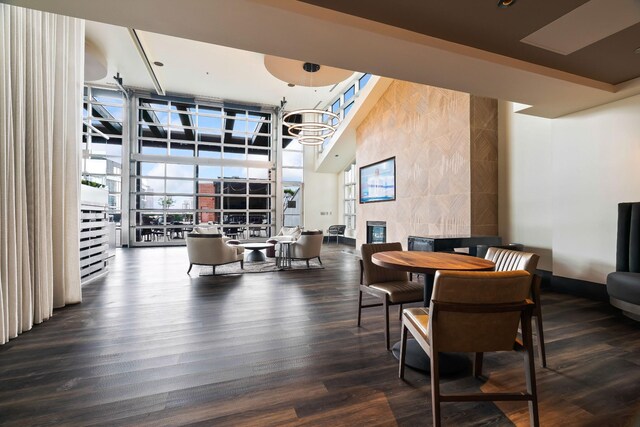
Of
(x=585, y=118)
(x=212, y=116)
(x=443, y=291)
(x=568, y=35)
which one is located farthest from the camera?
(x=212, y=116)

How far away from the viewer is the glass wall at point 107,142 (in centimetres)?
1011

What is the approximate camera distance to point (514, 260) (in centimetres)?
241

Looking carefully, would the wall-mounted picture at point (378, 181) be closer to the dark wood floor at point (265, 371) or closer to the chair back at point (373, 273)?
the dark wood floor at point (265, 371)

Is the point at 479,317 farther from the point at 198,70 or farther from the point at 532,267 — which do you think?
the point at 198,70

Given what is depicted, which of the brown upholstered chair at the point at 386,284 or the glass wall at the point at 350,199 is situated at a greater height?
the glass wall at the point at 350,199

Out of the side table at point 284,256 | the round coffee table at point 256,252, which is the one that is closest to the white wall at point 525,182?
the side table at point 284,256

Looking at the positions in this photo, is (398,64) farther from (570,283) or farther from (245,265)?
(245,265)

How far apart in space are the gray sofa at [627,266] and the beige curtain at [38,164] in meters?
6.25

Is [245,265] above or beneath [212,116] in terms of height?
beneath

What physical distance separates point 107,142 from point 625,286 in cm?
1409

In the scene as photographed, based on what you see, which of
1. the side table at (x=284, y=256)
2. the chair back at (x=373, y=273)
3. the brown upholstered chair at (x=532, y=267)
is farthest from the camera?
the side table at (x=284, y=256)

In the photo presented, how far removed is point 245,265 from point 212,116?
774 cm

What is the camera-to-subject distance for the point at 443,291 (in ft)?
4.89

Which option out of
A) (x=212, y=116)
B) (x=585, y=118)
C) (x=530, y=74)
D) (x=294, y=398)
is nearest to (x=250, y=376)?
(x=294, y=398)
